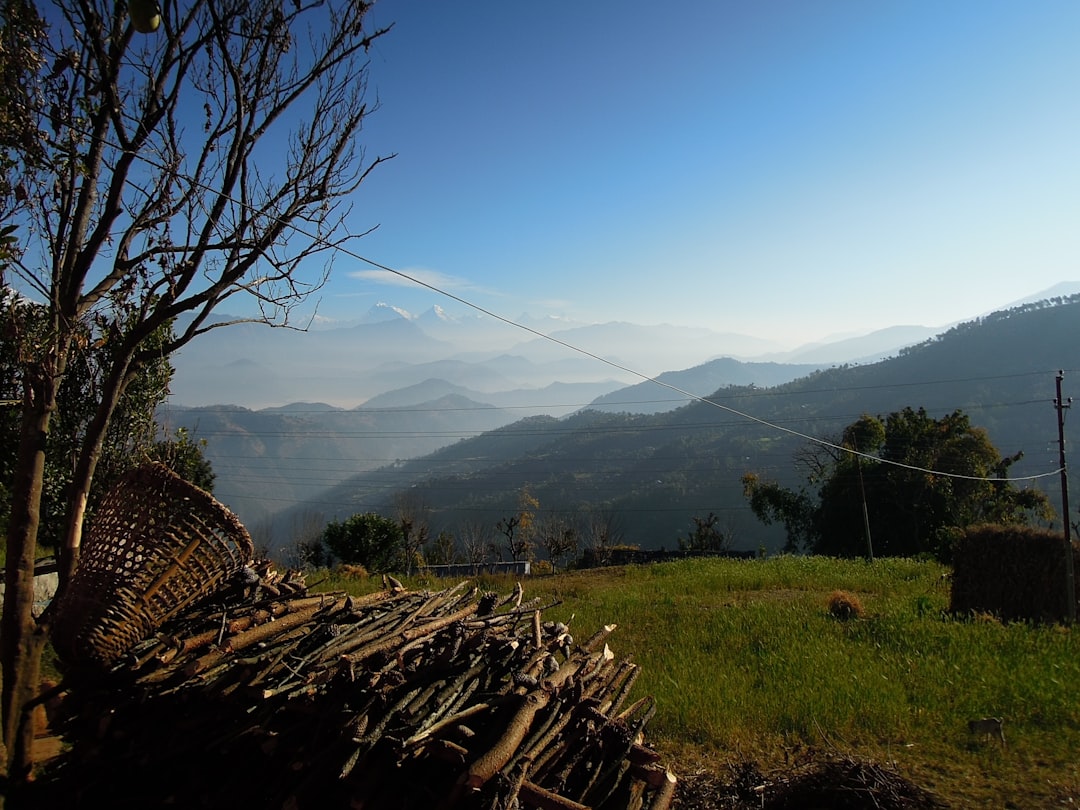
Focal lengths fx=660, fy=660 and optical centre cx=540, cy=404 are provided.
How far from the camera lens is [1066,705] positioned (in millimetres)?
6355

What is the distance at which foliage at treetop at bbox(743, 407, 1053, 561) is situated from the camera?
30.6m

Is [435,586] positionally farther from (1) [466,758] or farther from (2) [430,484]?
(2) [430,484]

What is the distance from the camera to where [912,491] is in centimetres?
3103

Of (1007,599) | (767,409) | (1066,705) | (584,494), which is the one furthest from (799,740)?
(767,409)

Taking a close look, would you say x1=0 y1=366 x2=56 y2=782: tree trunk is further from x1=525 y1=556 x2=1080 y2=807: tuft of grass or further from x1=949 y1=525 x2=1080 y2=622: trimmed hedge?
x1=949 y1=525 x2=1080 y2=622: trimmed hedge

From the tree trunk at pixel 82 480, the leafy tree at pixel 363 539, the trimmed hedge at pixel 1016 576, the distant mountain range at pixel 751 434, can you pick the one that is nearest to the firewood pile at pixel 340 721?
the tree trunk at pixel 82 480

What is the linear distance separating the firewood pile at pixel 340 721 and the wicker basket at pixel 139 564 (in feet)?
0.59

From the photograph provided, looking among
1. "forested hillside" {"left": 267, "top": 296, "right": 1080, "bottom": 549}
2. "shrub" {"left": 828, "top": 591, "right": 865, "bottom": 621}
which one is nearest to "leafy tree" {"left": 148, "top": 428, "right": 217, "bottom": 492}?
"shrub" {"left": 828, "top": 591, "right": 865, "bottom": 621}

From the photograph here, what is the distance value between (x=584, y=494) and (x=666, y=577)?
258 ft

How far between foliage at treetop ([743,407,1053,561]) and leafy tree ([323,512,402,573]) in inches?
789

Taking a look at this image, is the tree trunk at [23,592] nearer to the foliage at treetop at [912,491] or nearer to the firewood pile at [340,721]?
the firewood pile at [340,721]

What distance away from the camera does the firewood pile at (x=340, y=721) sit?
3.40 metres

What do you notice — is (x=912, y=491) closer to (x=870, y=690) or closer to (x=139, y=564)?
(x=870, y=690)

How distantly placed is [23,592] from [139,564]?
0.98 m
